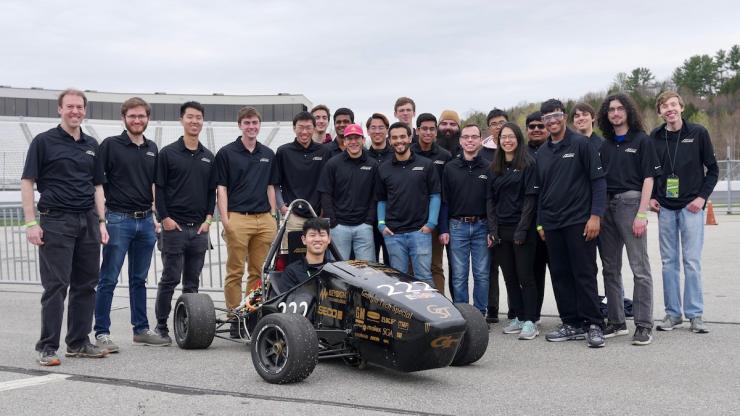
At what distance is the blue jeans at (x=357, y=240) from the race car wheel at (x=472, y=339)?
1.99 m

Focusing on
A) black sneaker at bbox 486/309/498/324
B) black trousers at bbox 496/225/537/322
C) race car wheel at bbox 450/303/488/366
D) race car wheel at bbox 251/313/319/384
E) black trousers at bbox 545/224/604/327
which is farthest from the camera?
black sneaker at bbox 486/309/498/324

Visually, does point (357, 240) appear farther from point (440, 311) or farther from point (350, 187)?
point (440, 311)

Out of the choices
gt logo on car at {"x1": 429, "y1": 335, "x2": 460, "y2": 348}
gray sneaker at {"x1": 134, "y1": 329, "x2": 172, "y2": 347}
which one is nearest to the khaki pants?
gray sneaker at {"x1": 134, "y1": 329, "x2": 172, "y2": 347}

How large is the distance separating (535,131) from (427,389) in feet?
11.9

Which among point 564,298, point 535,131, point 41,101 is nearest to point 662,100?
point 535,131

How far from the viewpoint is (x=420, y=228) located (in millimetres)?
7664

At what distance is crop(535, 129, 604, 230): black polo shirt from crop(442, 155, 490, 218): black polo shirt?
915 mm

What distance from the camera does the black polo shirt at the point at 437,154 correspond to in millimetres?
8188

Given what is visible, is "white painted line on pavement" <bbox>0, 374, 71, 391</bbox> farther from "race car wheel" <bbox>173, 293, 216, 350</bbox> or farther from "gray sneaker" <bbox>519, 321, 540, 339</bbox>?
"gray sneaker" <bbox>519, 321, 540, 339</bbox>

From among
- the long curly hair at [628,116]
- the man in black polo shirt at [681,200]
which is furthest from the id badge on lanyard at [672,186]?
the long curly hair at [628,116]

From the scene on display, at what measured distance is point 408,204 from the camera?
24.9 ft

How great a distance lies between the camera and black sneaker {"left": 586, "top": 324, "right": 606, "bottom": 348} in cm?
660

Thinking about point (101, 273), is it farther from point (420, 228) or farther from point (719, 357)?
point (719, 357)

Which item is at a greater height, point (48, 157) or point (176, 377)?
point (48, 157)
